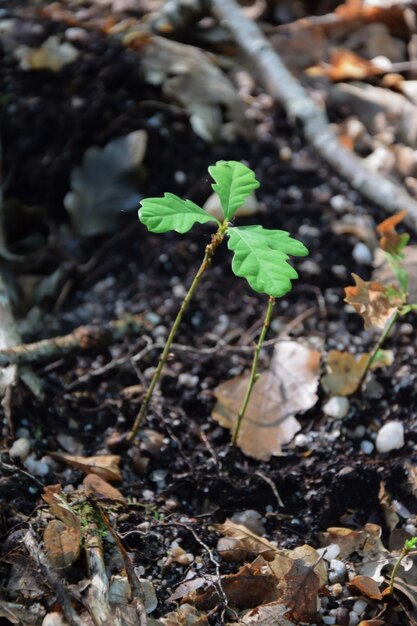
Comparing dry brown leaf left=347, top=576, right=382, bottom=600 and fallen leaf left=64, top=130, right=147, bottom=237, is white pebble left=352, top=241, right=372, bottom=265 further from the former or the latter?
dry brown leaf left=347, top=576, right=382, bottom=600

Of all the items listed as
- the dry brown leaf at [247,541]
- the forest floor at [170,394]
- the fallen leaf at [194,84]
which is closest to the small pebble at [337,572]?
the forest floor at [170,394]

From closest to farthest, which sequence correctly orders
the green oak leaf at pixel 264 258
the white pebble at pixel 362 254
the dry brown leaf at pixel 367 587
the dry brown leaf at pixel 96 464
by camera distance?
1. the green oak leaf at pixel 264 258
2. the dry brown leaf at pixel 367 587
3. the dry brown leaf at pixel 96 464
4. the white pebble at pixel 362 254

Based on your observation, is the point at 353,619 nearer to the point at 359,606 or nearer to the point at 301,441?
the point at 359,606

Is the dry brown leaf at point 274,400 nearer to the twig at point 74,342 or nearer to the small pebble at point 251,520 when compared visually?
the small pebble at point 251,520

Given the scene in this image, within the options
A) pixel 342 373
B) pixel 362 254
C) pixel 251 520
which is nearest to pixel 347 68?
pixel 362 254

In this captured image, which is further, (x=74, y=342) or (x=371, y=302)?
(x=74, y=342)

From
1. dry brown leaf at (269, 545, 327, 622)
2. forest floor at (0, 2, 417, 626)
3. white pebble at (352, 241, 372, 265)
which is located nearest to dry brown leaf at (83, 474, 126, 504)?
forest floor at (0, 2, 417, 626)

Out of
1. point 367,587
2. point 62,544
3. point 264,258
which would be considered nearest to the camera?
point 264,258
